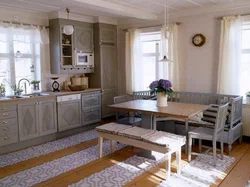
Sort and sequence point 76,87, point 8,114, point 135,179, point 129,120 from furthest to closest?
point 76,87
point 129,120
point 8,114
point 135,179

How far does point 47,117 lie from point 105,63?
1.95 meters

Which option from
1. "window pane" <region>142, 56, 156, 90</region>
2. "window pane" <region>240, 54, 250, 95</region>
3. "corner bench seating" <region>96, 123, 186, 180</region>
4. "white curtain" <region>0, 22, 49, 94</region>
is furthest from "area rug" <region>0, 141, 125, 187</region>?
"window pane" <region>240, 54, 250, 95</region>

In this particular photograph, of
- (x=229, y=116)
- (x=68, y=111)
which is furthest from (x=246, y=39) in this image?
(x=68, y=111)

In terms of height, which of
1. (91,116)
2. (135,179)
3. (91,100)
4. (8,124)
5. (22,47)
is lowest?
(135,179)

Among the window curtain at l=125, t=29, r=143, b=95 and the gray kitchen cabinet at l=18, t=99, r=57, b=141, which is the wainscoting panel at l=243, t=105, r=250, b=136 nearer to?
the window curtain at l=125, t=29, r=143, b=95

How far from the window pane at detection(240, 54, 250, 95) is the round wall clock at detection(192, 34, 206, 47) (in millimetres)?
777

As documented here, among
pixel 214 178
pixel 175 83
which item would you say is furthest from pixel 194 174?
pixel 175 83

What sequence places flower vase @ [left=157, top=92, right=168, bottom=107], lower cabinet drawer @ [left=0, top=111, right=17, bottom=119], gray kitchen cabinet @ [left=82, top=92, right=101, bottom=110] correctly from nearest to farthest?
flower vase @ [left=157, top=92, right=168, bottom=107] → lower cabinet drawer @ [left=0, top=111, right=17, bottom=119] → gray kitchen cabinet @ [left=82, top=92, right=101, bottom=110]

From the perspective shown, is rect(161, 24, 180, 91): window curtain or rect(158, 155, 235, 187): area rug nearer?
rect(158, 155, 235, 187): area rug

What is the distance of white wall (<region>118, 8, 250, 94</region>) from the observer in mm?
4910

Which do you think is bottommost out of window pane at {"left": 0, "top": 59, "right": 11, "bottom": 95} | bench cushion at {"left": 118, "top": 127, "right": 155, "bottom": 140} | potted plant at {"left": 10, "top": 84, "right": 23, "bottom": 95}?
bench cushion at {"left": 118, "top": 127, "right": 155, "bottom": 140}

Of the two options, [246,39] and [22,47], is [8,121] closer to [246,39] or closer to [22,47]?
[22,47]

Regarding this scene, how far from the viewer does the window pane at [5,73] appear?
474 cm

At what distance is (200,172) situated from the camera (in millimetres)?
3334
